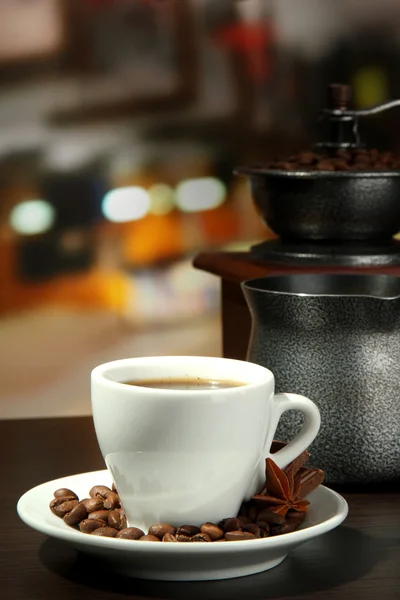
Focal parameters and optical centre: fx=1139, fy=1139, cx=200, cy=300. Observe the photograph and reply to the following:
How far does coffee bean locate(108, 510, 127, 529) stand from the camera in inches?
28.8

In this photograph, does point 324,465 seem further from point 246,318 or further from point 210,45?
point 210,45

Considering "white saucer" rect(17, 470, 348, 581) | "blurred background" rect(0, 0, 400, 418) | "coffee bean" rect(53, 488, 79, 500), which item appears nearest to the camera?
"white saucer" rect(17, 470, 348, 581)

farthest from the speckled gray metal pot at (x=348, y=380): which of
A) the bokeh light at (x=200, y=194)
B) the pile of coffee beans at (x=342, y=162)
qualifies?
the bokeh light at (x=200, y=194)

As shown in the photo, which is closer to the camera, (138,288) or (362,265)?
(362,265)

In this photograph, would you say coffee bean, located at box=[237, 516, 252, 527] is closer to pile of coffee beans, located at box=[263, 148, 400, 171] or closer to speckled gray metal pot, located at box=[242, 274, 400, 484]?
speckled gray metal pot, located at box=[242, 274, 400, 484]

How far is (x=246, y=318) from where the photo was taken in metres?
1.38

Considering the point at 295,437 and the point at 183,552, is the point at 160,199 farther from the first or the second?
the point at 183,552

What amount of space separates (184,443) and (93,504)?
0.30 ft

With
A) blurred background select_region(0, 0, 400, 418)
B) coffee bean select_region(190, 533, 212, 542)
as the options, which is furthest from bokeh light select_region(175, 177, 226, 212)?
coffee bean select_region(190, 533, 212, 542)

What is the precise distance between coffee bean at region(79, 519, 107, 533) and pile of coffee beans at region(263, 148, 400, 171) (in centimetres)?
63

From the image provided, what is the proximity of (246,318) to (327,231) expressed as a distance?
0.53 feet

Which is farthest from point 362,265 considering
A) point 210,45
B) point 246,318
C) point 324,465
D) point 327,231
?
point 210,45

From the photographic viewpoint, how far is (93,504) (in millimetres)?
752

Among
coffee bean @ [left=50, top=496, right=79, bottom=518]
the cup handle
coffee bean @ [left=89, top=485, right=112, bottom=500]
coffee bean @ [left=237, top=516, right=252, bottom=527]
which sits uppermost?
the cup handle
